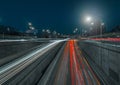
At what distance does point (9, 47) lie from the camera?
42969 mm

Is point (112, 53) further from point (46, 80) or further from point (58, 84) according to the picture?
point (46, 80)

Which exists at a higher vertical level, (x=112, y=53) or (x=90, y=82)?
(x=112, y=53)

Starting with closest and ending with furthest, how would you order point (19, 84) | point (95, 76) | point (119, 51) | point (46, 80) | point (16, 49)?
point (19, 84) → point (119, 51) → point (46, 80) → point (95, 76) → point (16, 49)

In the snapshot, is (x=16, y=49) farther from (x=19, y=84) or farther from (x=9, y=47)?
(x=19, y=84)

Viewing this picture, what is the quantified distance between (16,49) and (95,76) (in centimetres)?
2991

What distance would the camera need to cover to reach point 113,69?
22.1 meters

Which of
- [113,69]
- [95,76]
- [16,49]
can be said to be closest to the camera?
[113,69]

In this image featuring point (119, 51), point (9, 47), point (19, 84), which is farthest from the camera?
point (9, 47)

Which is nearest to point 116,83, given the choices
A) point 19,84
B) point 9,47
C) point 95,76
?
point 95,76

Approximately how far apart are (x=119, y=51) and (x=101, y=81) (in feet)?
19.4

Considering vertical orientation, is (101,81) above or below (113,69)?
below

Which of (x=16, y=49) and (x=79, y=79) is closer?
(x=79, y=79)

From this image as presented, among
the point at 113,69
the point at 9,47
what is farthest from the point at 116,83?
the point at 9,47

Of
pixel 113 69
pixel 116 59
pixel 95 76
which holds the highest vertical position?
pixel 116 59
